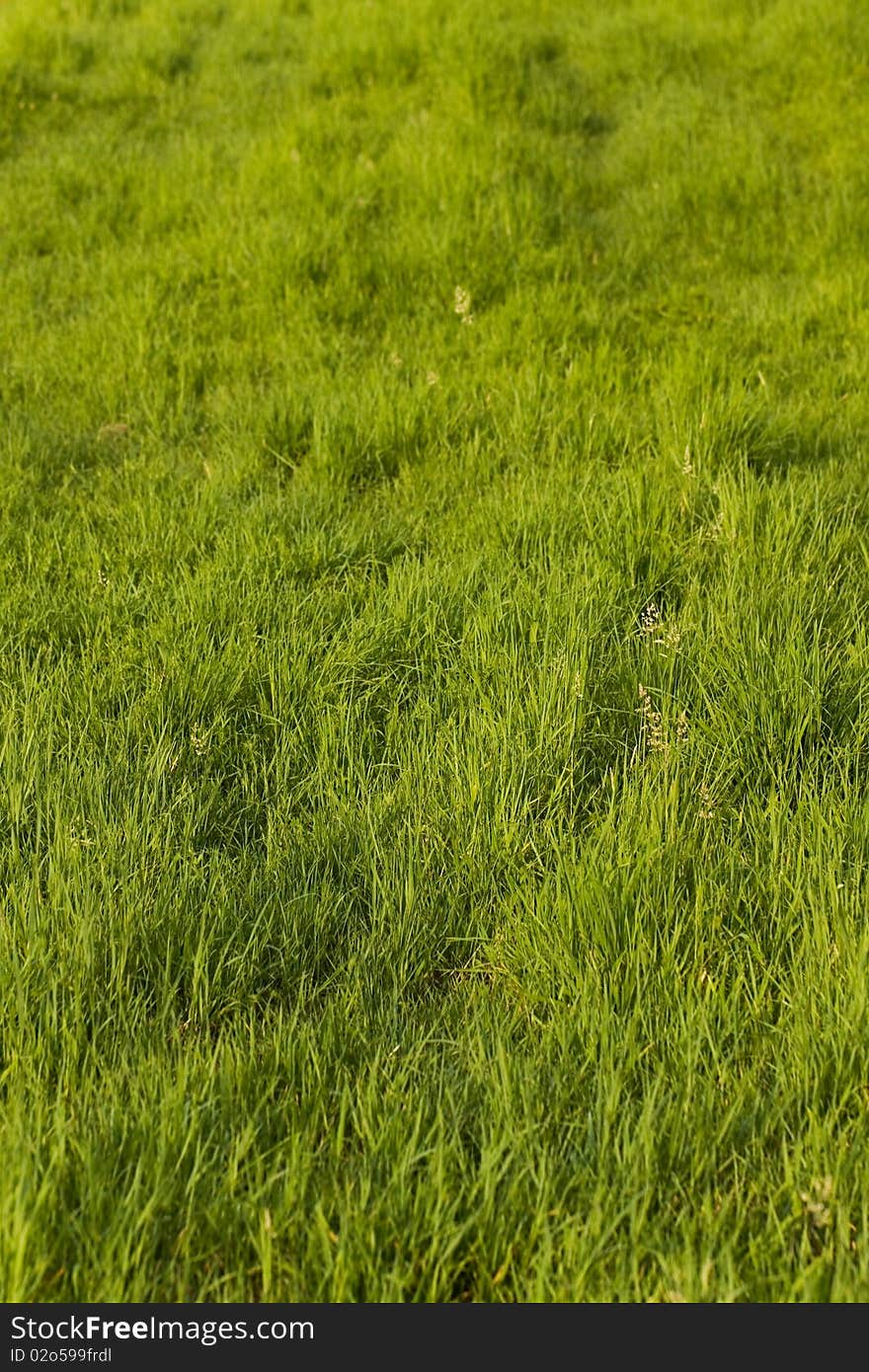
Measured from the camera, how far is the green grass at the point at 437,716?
1.68 metres

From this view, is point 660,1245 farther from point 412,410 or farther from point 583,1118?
point 412,410

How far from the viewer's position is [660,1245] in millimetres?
1623

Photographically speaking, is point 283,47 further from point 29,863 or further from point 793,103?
point 29,863

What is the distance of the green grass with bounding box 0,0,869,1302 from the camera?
168 cm

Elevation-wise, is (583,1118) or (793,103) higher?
(793,103)

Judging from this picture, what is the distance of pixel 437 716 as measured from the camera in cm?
281

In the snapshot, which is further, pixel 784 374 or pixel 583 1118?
pixel 784 374

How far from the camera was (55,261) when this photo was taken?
18.2ft

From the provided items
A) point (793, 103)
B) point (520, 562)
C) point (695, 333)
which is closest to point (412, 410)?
point (520, 562)

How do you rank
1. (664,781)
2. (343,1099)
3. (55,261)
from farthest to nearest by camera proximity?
(55,261), (664,781), (343,1099)

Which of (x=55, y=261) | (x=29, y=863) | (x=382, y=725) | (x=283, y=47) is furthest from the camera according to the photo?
(x=283, y=47)

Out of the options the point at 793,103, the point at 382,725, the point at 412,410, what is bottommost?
the point at 382,725

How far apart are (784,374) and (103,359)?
8.43ft
